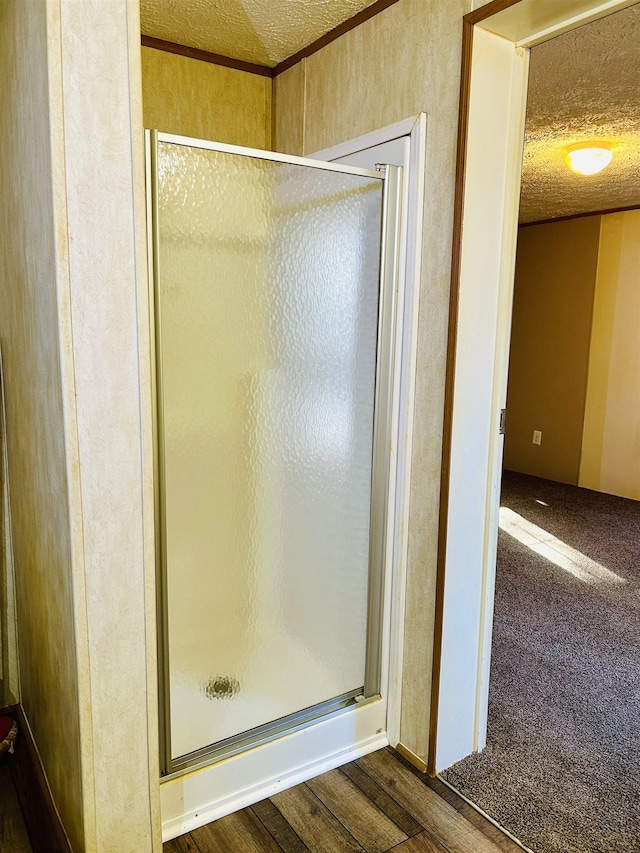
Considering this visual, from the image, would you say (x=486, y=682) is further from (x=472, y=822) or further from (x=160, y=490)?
(x=160, y=490)

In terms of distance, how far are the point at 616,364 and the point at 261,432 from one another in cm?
419

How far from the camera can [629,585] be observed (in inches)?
133

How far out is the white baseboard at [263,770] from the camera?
1.68 m

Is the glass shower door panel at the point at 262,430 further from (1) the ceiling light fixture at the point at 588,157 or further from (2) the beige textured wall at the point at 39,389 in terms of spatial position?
(1) the ceiling light fixture at the point at 588,157

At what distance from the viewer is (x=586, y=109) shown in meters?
2.81

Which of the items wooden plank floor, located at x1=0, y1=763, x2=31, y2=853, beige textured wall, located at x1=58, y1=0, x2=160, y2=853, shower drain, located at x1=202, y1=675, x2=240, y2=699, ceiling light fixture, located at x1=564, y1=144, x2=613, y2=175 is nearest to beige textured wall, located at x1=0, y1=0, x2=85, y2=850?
beige textured wall, located at x1=58, y1=0, x2=160, y2=853

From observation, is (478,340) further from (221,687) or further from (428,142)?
(221,687)

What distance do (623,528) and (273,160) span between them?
371cm

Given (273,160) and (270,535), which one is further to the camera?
(270,535)

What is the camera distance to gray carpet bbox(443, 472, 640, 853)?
1.77m

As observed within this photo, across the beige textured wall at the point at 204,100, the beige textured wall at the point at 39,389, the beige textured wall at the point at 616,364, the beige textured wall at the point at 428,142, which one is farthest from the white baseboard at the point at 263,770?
the beige textured wall at the point at 616,364

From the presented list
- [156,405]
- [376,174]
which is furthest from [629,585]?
[156,405]

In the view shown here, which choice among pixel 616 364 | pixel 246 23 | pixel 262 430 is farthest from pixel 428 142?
pixel 616 364

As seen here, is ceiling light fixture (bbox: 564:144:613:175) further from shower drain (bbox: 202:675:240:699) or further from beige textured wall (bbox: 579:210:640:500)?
shower drain (bbox: 202:675:240:699)
